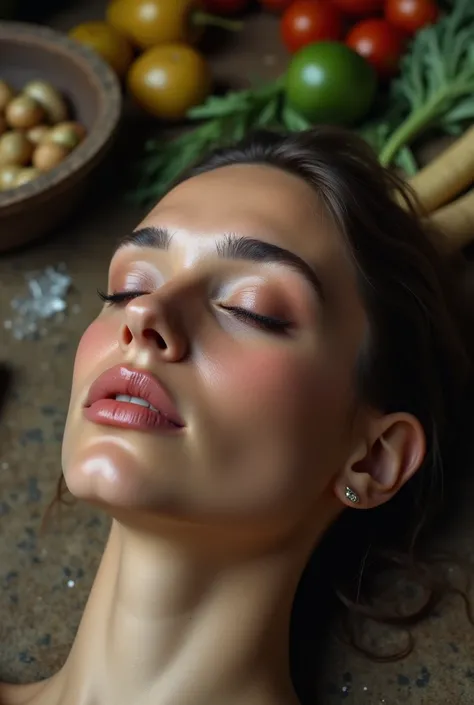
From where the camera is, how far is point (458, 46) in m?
1.37

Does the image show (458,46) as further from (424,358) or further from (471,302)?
(424,358)

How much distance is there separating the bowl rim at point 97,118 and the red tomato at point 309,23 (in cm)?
38

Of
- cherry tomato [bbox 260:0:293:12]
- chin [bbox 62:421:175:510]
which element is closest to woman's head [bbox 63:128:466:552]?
chin [bbox 62:421:175:510]

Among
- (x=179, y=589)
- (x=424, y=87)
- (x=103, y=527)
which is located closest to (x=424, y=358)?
(x=179, y=589)

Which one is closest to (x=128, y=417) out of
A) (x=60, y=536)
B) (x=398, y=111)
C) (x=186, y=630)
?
(x=186, y=630)

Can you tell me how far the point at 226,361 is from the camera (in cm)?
69

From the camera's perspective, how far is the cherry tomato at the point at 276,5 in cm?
163

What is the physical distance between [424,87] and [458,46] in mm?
83

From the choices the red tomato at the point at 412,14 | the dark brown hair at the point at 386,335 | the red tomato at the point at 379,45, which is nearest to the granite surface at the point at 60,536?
the dark brown hair at the point at 386,335

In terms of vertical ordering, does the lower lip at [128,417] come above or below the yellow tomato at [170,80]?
above

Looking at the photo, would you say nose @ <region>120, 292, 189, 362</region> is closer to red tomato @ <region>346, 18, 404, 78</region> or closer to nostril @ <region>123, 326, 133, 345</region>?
nostril @ <region>123, 326, 133, 345</region>

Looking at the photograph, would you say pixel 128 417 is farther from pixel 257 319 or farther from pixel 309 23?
pixel 309 23

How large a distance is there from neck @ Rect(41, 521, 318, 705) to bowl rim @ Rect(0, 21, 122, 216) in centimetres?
58

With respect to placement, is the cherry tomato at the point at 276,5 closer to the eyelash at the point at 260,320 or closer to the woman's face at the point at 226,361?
the woman's face at the point at 226,361
